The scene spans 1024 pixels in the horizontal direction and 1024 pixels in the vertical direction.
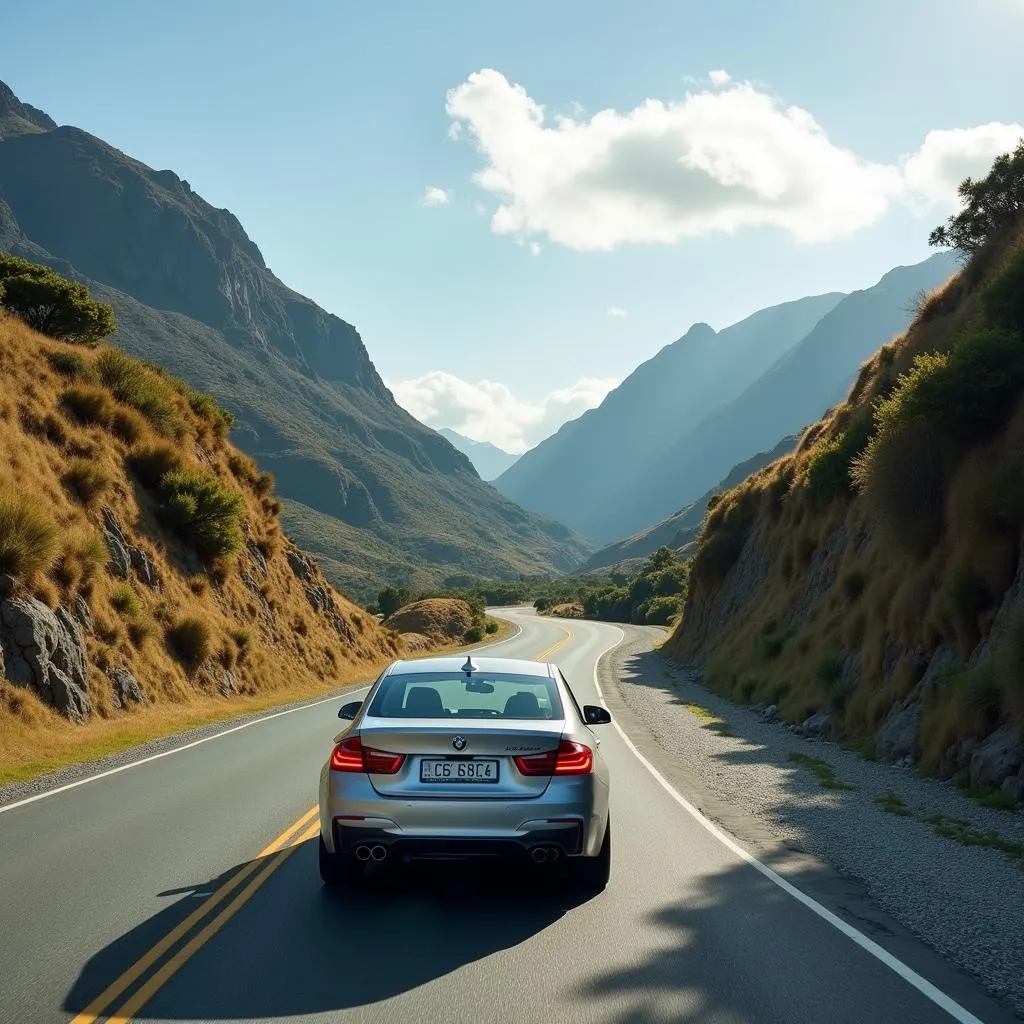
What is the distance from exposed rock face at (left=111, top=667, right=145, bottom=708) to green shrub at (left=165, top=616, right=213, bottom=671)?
10.4 ft

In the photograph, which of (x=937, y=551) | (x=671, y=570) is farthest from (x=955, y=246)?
(x=671, y=570)

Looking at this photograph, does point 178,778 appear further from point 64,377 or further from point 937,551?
point 64,377

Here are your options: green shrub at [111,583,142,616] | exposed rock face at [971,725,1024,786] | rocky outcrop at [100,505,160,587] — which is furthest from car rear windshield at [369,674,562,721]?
rocky outcrop at [100,505,160,587]

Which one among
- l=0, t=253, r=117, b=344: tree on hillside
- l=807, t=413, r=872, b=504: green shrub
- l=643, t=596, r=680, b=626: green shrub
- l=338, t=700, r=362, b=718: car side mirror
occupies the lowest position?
l=643, t=596, r=680, b=626: green shrub

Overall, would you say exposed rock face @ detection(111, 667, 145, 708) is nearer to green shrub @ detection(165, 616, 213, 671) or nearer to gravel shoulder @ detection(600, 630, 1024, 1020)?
green shrub @ detection(165, 616, 213, 671)

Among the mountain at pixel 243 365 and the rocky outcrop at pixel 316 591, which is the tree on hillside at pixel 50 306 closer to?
the rocky outcrop at pixel 316 591

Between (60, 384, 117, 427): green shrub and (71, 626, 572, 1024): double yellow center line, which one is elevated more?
(60, 384, 117, 427): green shrub

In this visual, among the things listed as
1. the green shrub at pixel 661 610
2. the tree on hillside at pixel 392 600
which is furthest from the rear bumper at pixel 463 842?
the green shrub at pixel 661 610

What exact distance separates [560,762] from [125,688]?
54.0ft

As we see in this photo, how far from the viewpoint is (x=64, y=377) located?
2844cm

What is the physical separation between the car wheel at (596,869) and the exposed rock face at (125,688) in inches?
612

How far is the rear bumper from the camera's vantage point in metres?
6.34

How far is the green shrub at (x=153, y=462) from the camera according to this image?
94.4 ft

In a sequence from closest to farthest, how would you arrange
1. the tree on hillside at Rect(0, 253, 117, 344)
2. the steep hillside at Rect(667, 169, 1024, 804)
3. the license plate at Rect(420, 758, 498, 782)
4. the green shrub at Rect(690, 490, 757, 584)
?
the license plate at Rect(420, 758, 498, 782)
the steep hillside at Rect(667, 169, 1024, 804)
the tree on hillside at Rect(0, 253, 117, 344)
the green shrub at Rect(690, 490, 757, 584)
